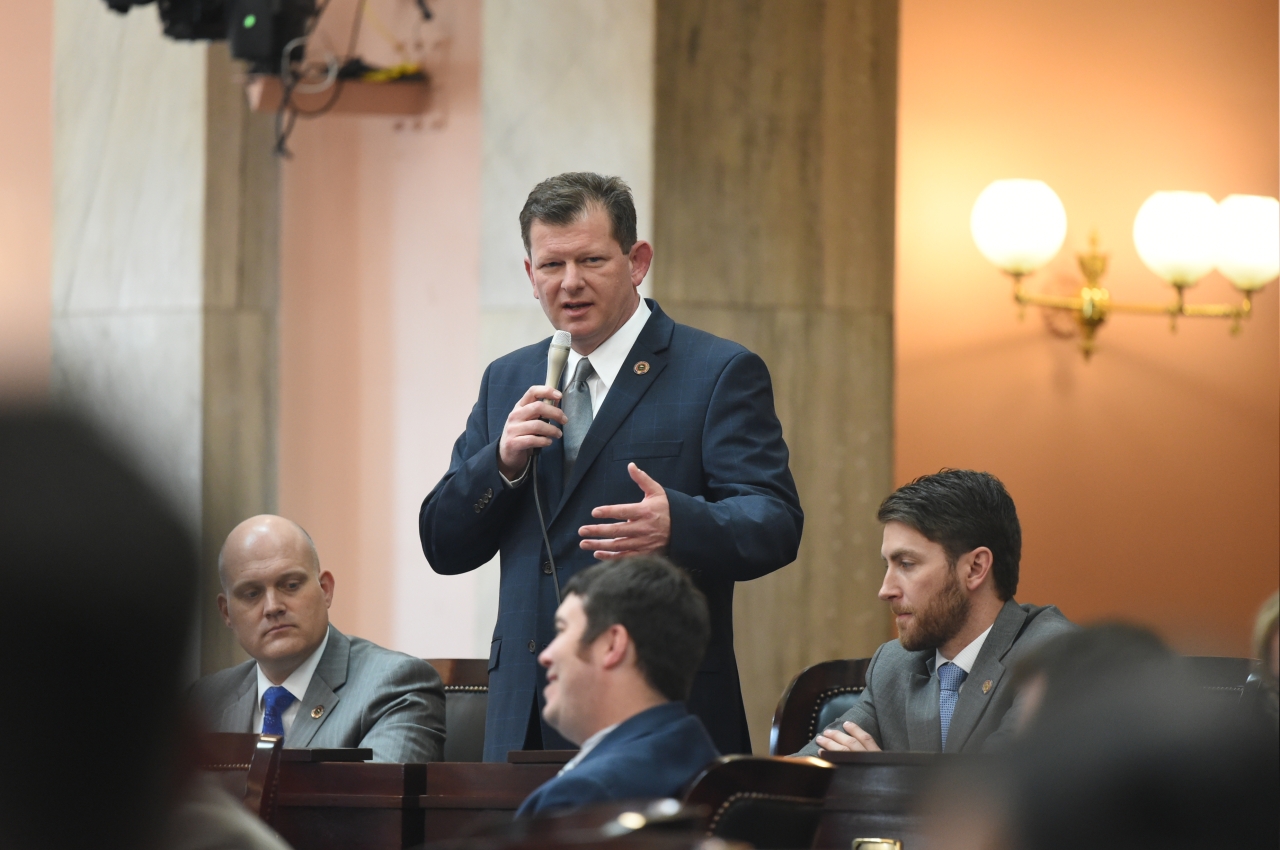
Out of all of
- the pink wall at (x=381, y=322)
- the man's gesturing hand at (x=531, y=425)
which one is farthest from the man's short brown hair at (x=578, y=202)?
the pink wall at (x=381, y=322)

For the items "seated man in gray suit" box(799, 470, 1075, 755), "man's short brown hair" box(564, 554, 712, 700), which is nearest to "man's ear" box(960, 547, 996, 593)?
"seated man in gray suit" box(799, 470, 1075, 755)

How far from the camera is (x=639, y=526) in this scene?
95.0 inches

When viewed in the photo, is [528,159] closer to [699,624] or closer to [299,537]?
[299,537]

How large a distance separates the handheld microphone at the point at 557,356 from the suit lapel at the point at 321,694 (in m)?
0.87

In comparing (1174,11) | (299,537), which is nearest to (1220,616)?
(299,537)

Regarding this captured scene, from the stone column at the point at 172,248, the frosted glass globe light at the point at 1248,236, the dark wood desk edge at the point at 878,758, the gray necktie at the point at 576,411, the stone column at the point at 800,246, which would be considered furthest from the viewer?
the frosted glass globe light at the point at 1248,236

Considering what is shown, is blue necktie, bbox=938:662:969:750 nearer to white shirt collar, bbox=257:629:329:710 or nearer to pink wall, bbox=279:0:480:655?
white shirt collar, bbox=257:629:329:710

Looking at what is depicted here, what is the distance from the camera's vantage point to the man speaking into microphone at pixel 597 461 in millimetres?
2619

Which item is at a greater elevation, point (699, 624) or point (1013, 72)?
point (1013, 72)

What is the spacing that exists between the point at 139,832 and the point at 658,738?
1.05 m

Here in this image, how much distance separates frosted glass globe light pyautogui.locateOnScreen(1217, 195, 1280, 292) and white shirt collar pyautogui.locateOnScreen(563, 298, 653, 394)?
3.13 m

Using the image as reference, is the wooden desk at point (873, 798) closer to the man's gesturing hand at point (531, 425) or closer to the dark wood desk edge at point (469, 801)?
the dark wood desk edge at point (469, 801)

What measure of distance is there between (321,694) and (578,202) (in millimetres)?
1114

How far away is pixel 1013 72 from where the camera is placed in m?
5.36
